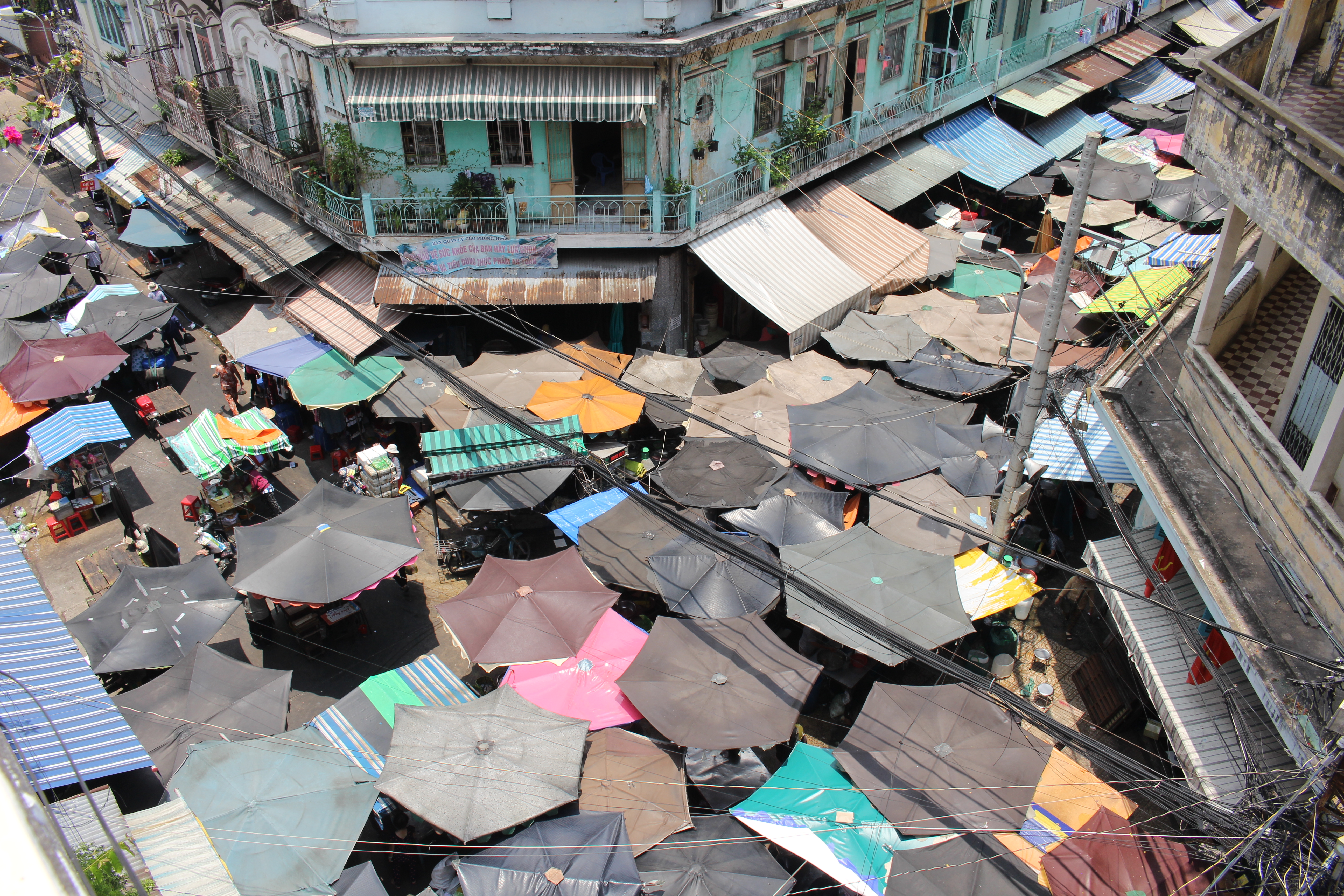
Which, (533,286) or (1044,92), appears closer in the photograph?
(533,286)

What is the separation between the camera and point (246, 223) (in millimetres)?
21062

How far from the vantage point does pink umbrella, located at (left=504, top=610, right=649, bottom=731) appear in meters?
11.1

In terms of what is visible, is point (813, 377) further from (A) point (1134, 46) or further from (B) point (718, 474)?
(A) point (1134, 46)

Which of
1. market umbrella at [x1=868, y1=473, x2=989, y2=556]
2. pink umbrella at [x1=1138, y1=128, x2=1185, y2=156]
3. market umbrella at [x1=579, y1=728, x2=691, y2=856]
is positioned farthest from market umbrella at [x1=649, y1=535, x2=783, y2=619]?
pink umbrella at [x1=1138, y1=128, x2=1185, y2=156]

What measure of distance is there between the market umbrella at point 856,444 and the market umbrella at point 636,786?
5.68 meters

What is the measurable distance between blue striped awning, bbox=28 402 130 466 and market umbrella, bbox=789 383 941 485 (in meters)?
12.2

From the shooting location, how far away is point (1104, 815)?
30.2 feet

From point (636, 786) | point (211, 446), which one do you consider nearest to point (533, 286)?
point (211, 446)

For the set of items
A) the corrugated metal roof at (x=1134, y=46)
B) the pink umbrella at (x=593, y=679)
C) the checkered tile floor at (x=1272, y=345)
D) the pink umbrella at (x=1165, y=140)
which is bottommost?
the pink umbrella at (x=593, y=679)

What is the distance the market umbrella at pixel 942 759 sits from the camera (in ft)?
31.2

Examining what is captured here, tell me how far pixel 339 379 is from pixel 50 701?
10750 millimetres

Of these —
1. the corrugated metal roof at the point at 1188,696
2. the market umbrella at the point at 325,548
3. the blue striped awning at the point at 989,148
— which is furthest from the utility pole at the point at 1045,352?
the blue striped awning at the point at 989,148

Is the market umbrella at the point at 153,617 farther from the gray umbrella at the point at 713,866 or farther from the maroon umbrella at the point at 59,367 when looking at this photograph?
the gray umbrella at the point at 713,866

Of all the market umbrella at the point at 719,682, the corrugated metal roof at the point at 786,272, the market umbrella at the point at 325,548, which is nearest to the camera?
the market umbrella at the point at 719,682
